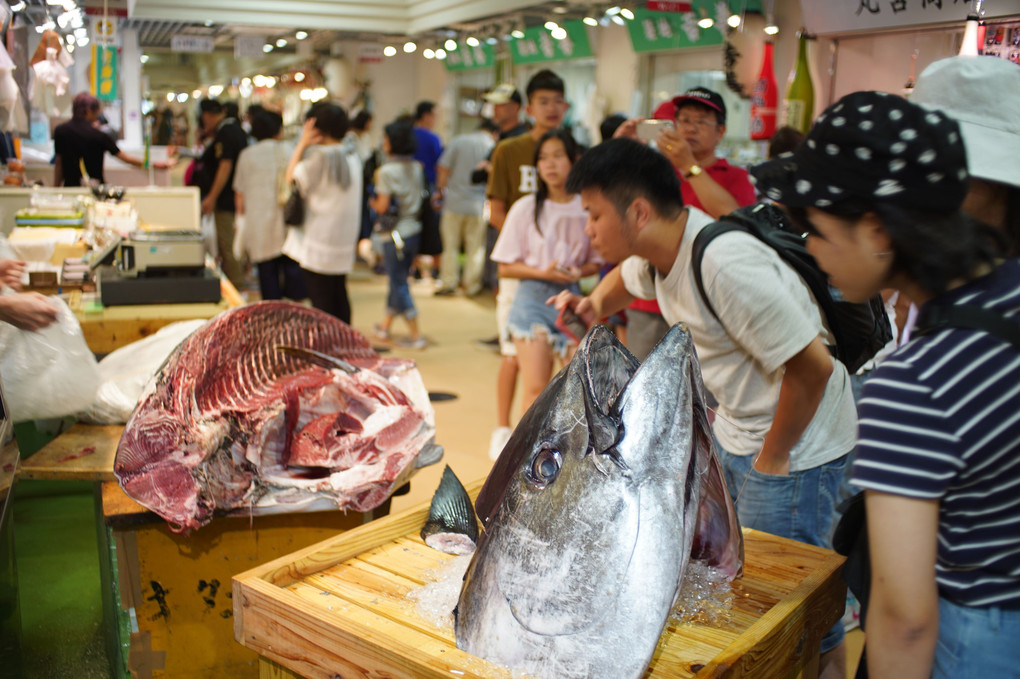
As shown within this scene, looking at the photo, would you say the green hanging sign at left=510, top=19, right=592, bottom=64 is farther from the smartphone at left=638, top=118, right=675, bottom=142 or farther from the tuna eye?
the tuna eye

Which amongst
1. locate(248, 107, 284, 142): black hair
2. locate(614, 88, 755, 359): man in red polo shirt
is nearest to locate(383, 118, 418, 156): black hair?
locate(248, 107, 284, 142): black hair

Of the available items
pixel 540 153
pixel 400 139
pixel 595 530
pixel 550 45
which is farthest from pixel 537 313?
pixel 550 45

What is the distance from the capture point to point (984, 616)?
1.28 meters

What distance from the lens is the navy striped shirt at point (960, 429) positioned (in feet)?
3.84

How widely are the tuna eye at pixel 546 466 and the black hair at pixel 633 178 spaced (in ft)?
3.54

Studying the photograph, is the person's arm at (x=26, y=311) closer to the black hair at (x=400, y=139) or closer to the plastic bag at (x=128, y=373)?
the plastic bag at (x=128, y=373)

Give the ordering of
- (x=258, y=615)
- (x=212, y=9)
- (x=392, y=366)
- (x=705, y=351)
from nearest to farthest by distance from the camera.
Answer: (x=258, y=615) → (x=705, y=351) → (x=392, y=366) → (x=212, y=9)

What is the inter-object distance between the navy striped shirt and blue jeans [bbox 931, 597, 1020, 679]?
0.07m

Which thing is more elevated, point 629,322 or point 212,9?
point 212,9

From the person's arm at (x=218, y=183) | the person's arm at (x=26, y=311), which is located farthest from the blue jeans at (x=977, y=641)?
the person's arm at (x=218, y=183)

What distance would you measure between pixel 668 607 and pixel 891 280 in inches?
23.8

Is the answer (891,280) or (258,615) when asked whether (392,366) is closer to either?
(258,615)

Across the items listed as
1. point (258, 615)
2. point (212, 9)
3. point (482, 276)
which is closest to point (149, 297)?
point (258, 615)

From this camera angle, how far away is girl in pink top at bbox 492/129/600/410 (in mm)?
4602
